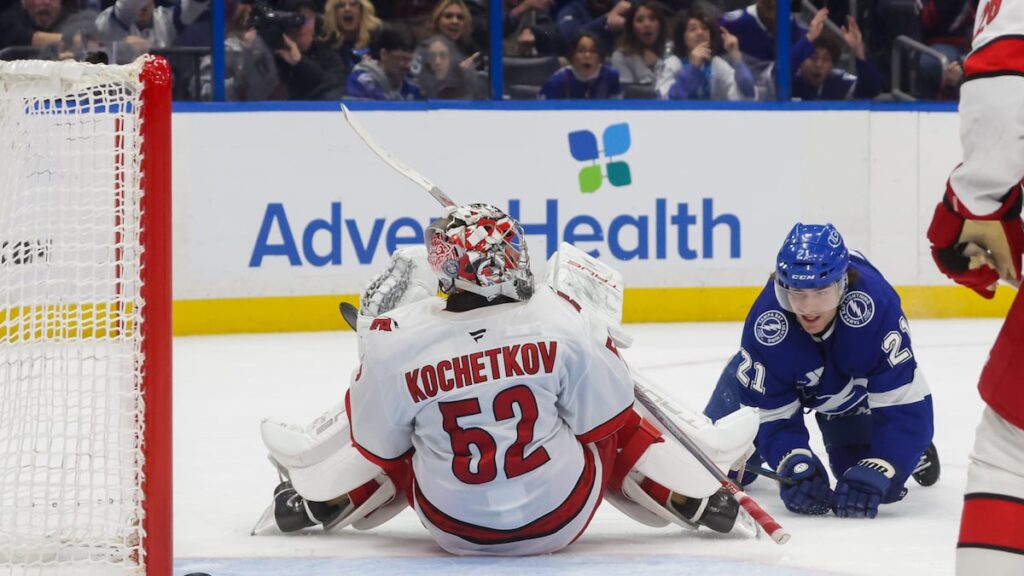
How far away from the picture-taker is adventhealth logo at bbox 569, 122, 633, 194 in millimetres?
7164

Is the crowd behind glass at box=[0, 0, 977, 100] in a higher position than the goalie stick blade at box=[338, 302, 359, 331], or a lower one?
higher

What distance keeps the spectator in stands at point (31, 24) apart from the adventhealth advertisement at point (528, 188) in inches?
24.8

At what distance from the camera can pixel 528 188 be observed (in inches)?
280

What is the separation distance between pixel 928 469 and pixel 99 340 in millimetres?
1986

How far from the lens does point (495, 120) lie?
7.11m

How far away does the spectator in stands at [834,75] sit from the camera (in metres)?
7.53

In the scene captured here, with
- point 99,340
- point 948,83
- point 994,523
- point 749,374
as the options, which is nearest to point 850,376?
point 749,374

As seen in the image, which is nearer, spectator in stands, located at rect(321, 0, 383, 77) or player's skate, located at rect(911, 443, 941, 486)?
player's skate, located at rect(911, 443, 941, 486)

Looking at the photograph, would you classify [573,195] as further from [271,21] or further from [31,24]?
[31,24]

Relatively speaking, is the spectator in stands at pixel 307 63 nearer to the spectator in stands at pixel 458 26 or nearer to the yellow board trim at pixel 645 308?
the spectator in stands at pixel 458 26

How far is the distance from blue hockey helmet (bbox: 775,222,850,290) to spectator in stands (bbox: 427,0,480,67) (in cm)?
394

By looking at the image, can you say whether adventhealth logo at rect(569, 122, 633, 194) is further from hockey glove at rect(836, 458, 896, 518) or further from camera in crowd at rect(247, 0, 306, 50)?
hockey glove at rect(836, 458, 896, 518)

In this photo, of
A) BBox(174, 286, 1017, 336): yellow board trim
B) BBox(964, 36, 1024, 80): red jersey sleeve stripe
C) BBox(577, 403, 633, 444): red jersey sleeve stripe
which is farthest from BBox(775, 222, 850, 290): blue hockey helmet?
BBox(174, 286, 1017, 336): yellow board trim

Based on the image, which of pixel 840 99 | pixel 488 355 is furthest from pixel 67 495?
pixel 840 99
